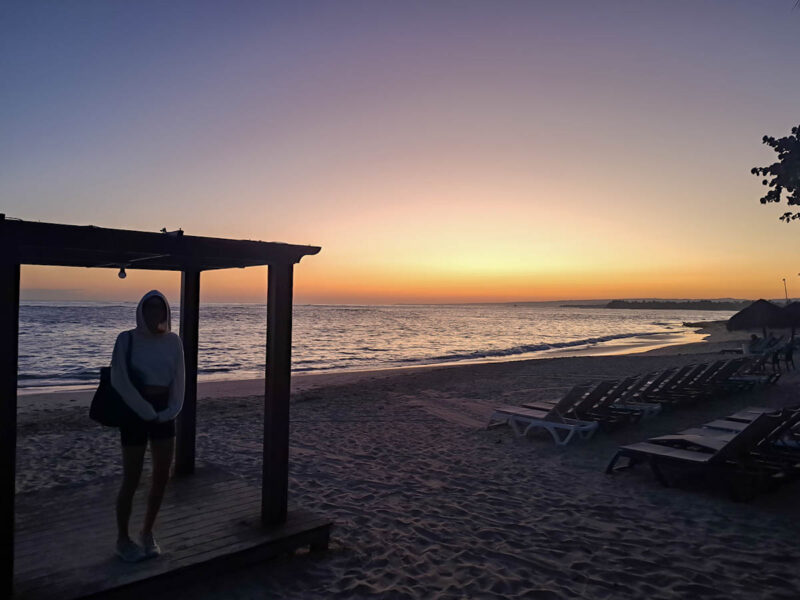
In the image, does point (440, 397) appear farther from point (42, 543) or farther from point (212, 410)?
point (42, 543)

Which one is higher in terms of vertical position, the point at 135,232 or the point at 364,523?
the point at 135,232

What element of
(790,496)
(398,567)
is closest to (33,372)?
(398,567)

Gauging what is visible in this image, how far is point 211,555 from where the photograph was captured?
134 inches

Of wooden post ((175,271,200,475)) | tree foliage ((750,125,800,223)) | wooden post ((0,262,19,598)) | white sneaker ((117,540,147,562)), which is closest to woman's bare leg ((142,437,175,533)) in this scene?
white sneaker ((117,540,147,562))

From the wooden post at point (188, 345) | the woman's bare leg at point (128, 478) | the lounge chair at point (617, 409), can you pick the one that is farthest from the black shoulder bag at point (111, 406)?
the lounge chair at point (617, 409)

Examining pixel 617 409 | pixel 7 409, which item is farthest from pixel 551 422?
pixel 7 409

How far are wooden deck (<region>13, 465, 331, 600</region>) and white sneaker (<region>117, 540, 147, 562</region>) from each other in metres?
0.04

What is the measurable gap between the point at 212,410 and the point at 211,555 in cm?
741

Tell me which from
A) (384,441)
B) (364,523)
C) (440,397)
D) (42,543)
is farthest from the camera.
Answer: (440,397)

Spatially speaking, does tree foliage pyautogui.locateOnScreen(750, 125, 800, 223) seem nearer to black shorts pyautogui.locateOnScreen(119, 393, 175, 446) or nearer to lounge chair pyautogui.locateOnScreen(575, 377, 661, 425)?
lounge chair pyautogui.locateOnScreen(575, 377, 661, 425)

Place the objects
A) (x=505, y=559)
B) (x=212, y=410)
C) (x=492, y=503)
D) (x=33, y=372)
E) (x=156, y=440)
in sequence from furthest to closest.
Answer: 1. (x=33, y=372)
2. (x=212, y=410)
3. (x=492, y=503)
4. (x=505, y=559)
5. (x=156, y=440)

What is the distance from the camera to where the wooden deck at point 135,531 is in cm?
309

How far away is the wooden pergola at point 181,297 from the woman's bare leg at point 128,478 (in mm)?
527

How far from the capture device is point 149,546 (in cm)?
334
